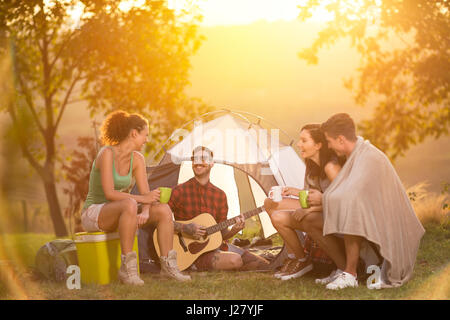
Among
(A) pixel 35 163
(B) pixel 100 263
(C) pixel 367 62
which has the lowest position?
(B) pixel 100 263

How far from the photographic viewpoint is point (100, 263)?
4.39 meters

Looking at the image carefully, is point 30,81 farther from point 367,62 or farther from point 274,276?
point 274,276

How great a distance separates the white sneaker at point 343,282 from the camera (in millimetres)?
A: 3916

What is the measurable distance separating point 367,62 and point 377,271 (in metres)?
5.92

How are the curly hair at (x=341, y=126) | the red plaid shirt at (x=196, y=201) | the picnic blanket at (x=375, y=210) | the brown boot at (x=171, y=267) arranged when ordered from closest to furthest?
the picnic blanket at (x=375, y=210), the curly hair at (x=341, y=126), the brown boot at (x=171, y=267), the red plaid shirt at (x=196, y=201)

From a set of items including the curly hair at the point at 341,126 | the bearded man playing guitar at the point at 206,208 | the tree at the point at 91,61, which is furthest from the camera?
the tree at the point at 91,61

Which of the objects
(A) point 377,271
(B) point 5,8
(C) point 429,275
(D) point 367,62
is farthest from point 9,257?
(D) point 367,62

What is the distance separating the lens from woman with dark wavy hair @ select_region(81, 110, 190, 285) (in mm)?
4207

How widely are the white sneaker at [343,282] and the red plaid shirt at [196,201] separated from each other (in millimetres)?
1901

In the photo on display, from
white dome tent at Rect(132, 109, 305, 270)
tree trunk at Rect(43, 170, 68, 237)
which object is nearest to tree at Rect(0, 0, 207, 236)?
tree trunk at Rect(43, 170, 68, 237)

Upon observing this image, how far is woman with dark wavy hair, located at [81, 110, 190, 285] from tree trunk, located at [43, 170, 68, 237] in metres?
6.60

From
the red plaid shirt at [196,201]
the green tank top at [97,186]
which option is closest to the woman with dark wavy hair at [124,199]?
the green tank top at [97,186]

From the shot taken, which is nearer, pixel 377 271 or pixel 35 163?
pixel 377 271

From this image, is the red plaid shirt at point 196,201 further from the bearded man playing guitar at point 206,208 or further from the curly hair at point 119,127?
the curly hair at point 119,127
